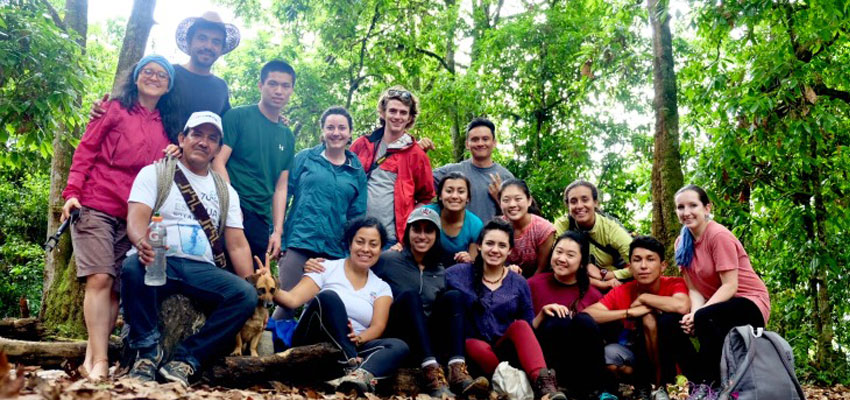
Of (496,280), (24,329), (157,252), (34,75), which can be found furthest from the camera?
(34,75)

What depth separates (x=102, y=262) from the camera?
4.57 metres

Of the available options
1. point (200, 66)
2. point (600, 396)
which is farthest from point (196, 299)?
point (600, 396)

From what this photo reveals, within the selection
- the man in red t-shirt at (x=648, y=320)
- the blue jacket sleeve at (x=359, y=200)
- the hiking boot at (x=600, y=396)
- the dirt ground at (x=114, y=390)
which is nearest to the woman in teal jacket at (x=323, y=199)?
the blue jacket sleeve at (x=359, y=200)

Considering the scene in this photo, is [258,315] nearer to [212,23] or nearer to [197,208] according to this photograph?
[197,208]

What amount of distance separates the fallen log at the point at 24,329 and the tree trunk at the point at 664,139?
25.4ft

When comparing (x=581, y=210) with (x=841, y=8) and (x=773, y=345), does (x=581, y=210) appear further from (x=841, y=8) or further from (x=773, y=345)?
(x=841, y=8)

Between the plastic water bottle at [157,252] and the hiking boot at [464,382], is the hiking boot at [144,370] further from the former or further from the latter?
the hiking boot at [464,382]

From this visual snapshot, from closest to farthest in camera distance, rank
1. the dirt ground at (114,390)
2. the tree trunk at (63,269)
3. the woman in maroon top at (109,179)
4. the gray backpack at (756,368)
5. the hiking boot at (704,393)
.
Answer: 1. the dirt ground at (114,390)
2. the woman in maroon top at (109,179)
3. the gray backpack at (756,368)
4. the hiking boot at (704,393)
5. the tree trunk at (63,269)

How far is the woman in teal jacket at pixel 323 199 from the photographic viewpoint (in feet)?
18.7

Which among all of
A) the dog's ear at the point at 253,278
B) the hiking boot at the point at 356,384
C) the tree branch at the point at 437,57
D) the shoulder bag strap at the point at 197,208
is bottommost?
the hiking boot at the point at 356,384

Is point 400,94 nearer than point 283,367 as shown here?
No

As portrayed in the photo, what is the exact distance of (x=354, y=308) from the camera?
525 cm

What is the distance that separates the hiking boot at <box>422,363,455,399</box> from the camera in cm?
496

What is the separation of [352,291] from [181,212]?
4.73 feet
